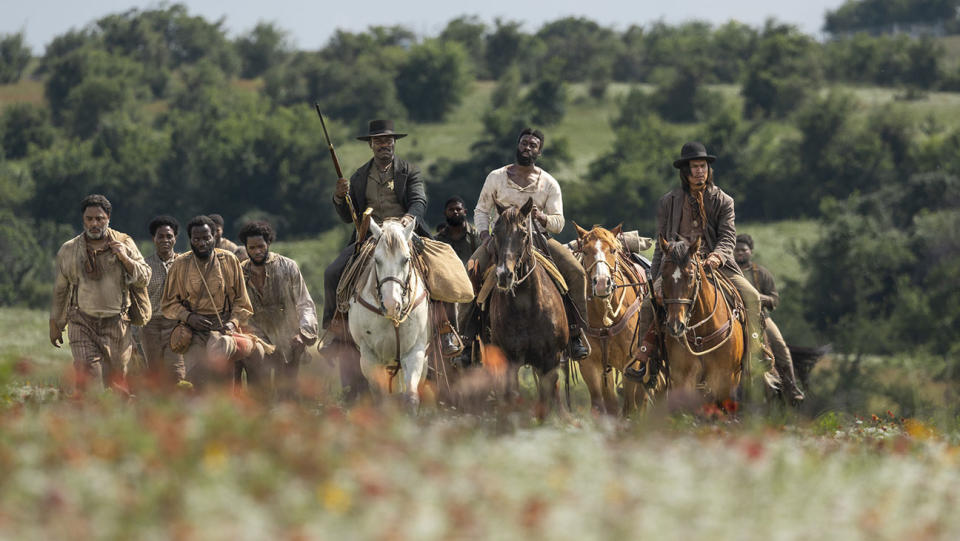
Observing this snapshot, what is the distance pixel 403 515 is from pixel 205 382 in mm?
8560

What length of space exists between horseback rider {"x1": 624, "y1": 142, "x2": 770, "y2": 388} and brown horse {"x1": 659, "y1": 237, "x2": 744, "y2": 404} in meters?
0.42

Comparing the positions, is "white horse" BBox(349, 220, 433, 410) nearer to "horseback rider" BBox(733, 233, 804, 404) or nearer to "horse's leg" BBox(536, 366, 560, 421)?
"horse's leg" BBox(536, 366, 560, 421)

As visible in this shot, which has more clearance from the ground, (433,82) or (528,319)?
(528,319)

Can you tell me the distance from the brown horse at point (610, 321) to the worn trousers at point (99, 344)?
17.6ft

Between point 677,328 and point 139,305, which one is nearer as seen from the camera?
point 677,328

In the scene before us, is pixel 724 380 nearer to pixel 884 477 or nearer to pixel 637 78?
pixel 884 477

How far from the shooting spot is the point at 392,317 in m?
14.0

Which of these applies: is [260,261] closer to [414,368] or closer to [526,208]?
[414,368]

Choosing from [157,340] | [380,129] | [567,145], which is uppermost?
[380,129]

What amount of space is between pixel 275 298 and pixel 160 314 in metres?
1.39

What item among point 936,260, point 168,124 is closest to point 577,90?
point 168,124

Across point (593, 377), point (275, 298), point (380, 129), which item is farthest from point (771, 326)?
point (275, 298)

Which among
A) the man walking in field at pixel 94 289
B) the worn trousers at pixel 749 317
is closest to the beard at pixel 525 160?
the worn trousers at pixel 749 317

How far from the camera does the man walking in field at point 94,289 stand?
1479 cm
